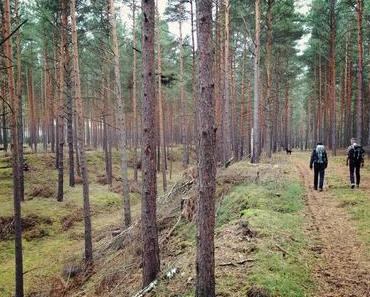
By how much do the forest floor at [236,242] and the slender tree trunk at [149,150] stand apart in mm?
426

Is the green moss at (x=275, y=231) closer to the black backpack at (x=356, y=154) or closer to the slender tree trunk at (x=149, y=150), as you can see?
the slender tree trunk at (x=149, y=150)

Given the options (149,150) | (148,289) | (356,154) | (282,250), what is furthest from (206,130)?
(356,154)

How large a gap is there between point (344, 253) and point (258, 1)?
56.6ft

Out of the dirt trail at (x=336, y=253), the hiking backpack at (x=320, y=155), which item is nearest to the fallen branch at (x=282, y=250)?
the dirt trail at (x=336, y=253)

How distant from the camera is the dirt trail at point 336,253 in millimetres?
6102

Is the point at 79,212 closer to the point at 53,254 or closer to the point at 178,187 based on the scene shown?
the point at 53,254

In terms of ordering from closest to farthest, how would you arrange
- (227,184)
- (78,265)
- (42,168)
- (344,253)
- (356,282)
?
(356,282)
(344,253)
(78,265)
(227,184)
(42,168)

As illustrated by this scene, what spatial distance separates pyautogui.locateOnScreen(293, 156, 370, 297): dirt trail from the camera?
20.0 ft

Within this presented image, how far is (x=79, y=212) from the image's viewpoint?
2042 cm

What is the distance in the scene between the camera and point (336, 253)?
24.7 feet

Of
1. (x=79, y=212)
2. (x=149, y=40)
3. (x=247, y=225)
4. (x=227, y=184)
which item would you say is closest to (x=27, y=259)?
(x=79, y=212)

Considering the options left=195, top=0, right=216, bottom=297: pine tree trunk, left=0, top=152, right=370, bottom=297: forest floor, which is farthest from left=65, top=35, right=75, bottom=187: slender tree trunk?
left=195, top=0, right=216, bottom=297: pine tree trunk

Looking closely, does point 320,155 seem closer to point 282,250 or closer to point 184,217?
point 184,217

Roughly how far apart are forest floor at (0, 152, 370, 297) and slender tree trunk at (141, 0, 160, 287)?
426 mm
